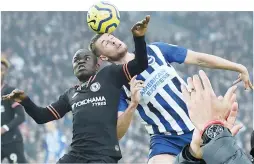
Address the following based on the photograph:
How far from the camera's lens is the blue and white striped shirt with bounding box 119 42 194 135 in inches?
233

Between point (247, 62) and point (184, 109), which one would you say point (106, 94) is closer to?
point (184, 109)

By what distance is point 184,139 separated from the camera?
598 cm

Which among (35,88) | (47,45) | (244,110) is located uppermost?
(47,45)

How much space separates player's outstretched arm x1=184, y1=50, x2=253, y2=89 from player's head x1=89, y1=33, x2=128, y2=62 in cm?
61

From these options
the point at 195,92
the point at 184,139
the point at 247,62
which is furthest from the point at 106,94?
the point at 247,62

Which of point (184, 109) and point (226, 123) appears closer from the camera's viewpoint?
point (226, 123)

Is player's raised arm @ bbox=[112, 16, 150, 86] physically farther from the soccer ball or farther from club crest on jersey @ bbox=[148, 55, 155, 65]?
the soccer ball

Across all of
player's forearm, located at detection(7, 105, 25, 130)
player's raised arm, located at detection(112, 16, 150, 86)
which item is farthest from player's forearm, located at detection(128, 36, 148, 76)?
player's forearm, located at detection(7, 105, 25, 130)

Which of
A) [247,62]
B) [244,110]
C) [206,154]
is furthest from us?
[247,62]

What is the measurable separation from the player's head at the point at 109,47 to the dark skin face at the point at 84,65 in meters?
0.11

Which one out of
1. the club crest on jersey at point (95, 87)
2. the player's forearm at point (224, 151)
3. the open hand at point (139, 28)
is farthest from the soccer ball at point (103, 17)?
the player's forearm at point (224, 151)

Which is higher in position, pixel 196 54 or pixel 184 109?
pixel 196 54

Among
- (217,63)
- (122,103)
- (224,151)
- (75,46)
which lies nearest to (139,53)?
(122,103)

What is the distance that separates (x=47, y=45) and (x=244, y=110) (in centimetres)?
824
